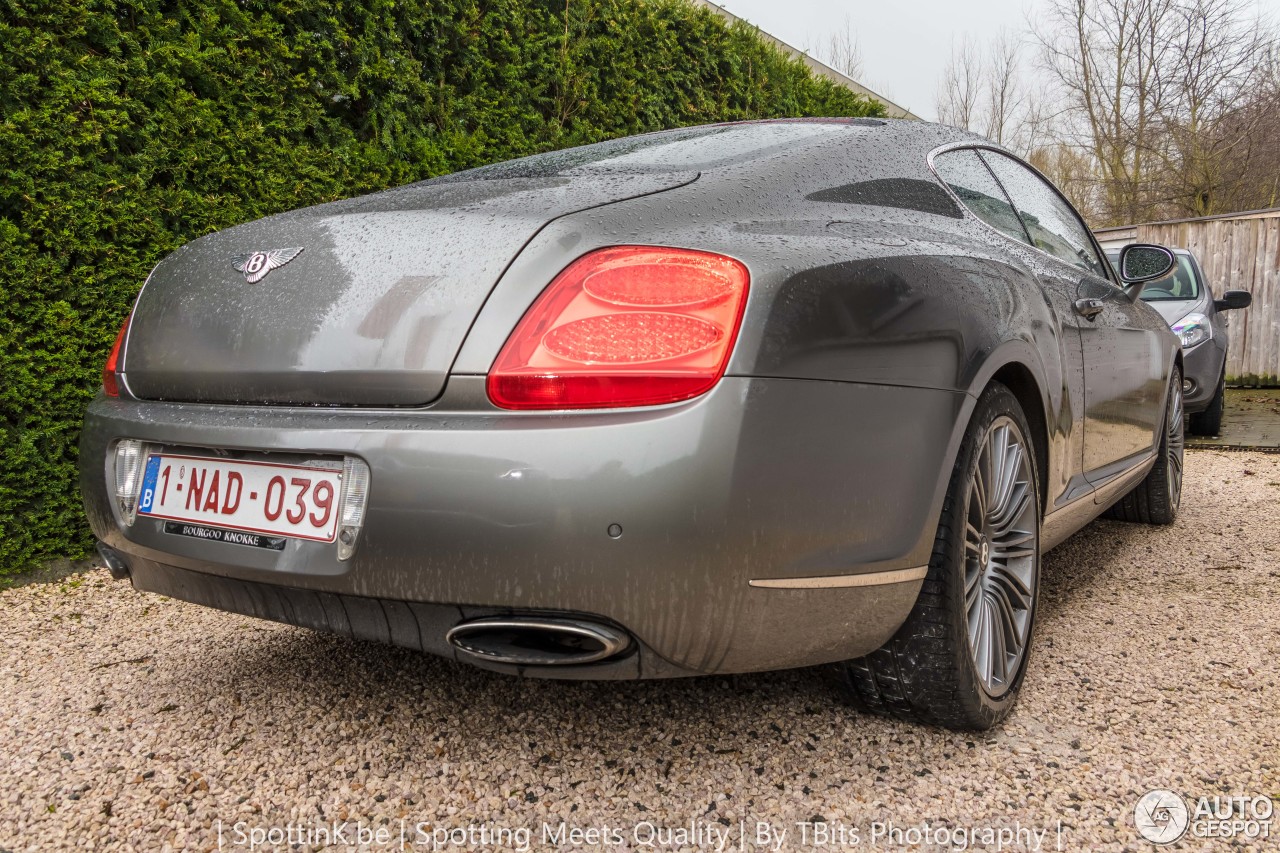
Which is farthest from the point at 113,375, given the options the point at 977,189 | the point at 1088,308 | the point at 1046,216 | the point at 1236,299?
the point at 1236,299

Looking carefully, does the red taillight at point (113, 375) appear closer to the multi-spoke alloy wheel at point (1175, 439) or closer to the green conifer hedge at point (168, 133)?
the green conifer hedge at point (168, 133)

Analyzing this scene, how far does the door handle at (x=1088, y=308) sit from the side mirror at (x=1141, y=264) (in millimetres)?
722

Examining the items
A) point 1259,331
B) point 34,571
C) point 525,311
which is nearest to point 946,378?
point 525,311

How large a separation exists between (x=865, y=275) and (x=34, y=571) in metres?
3.12

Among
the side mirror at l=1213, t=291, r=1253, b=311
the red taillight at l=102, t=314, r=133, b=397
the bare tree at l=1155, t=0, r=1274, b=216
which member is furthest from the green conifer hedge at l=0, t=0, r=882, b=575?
the bare tree at l=1155, t=0, r=1274, b=216

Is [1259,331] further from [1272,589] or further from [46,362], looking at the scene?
[46,362]

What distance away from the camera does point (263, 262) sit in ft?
5.48

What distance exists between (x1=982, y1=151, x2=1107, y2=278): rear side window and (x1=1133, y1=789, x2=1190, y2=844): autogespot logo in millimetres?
1498

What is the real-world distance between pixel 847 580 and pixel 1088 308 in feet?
4.87

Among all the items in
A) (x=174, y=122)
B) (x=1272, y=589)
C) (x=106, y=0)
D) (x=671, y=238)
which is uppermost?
(x=106, y=0)

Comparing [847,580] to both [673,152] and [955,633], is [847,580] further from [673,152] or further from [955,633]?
[673,152]

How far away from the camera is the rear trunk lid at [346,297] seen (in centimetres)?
145

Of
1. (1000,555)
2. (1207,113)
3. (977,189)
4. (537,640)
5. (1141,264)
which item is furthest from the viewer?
(1207,113)

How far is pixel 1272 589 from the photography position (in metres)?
2.96
